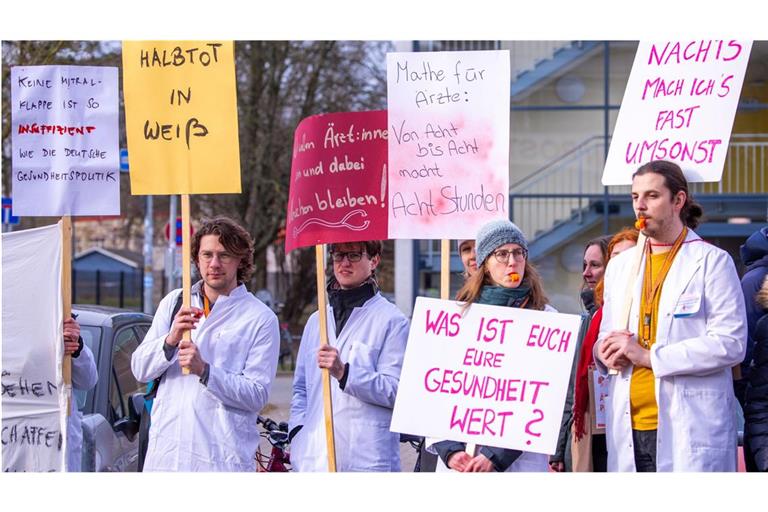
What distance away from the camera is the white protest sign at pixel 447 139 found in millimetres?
5242

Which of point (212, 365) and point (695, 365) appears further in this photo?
point (212, 365)

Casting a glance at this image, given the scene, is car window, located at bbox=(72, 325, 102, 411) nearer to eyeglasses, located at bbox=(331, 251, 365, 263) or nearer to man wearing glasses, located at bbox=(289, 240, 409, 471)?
man wearing glasses, located at bbox=(289, 240, 409, 471)

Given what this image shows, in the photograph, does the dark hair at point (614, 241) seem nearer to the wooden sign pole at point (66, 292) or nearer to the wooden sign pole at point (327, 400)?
the wooden sign pole at point (327, 400)

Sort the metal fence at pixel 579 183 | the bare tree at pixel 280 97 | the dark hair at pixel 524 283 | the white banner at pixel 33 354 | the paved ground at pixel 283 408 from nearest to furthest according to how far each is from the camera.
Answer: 1. the dark hair at pixel 524 283
2. the white banner at pixel 33 354
3. the paved ground at pixel 283 408
4. the metal fence at pixel 579 183
5. the bare tree at pixel 280 97

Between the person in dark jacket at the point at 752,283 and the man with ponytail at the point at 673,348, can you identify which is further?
the person in dark jacket at the point at 752,283

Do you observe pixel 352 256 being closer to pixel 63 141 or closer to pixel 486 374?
pixel 486 374

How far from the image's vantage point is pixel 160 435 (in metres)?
5.01

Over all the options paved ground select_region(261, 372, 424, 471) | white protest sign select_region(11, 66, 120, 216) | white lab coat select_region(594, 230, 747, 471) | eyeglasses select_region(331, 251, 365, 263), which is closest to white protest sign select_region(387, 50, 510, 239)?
eyeglasses select_region(331, 251, 365, 263)

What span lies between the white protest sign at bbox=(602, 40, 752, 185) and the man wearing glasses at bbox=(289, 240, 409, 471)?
1.20 metres

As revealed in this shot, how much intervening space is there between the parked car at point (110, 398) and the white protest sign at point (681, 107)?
2.78 meters

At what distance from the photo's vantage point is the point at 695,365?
→ 452 cm

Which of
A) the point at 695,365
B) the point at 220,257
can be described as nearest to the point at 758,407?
the point at 695,365

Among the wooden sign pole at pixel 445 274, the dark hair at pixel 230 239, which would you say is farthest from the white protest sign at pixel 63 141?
the wooden sign pole at pixel 445 274

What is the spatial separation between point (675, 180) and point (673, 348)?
706 mm
